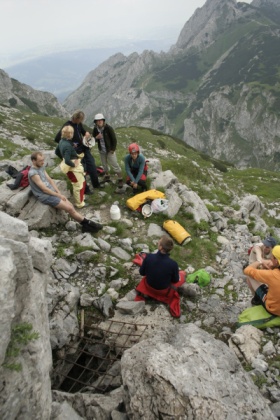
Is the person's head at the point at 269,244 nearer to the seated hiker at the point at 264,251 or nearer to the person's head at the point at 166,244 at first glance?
the seated hiker at the point at 264,251

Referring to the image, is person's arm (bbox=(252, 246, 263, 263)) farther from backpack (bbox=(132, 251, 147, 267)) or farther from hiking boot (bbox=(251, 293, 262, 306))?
backpack (bbox=(132, 251, 147, 267))

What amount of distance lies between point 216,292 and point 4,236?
8.15m

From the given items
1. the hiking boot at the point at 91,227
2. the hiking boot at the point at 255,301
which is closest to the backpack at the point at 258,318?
the hiking boot at the point at 255,301

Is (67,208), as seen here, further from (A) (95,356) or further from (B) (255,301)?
(B) (255,301)

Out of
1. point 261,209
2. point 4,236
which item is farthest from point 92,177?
point 261,209

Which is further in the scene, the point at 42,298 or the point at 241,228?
the point at 241,228

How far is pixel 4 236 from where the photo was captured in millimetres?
6289

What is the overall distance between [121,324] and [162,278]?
1948 mm

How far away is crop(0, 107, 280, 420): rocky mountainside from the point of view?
18.1ft

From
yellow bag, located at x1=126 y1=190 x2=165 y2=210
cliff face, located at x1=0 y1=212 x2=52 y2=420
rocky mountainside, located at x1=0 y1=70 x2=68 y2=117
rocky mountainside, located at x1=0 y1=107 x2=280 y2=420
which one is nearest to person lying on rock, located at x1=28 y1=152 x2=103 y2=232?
rocky mountainside, located at x1=0 y1=107 x2=280 y2=420

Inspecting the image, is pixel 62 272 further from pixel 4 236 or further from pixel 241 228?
pixel 241 228

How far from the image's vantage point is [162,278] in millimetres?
9703

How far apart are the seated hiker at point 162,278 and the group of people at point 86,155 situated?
5.51 metres

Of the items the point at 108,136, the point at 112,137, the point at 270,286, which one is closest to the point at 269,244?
the point at 270,286
